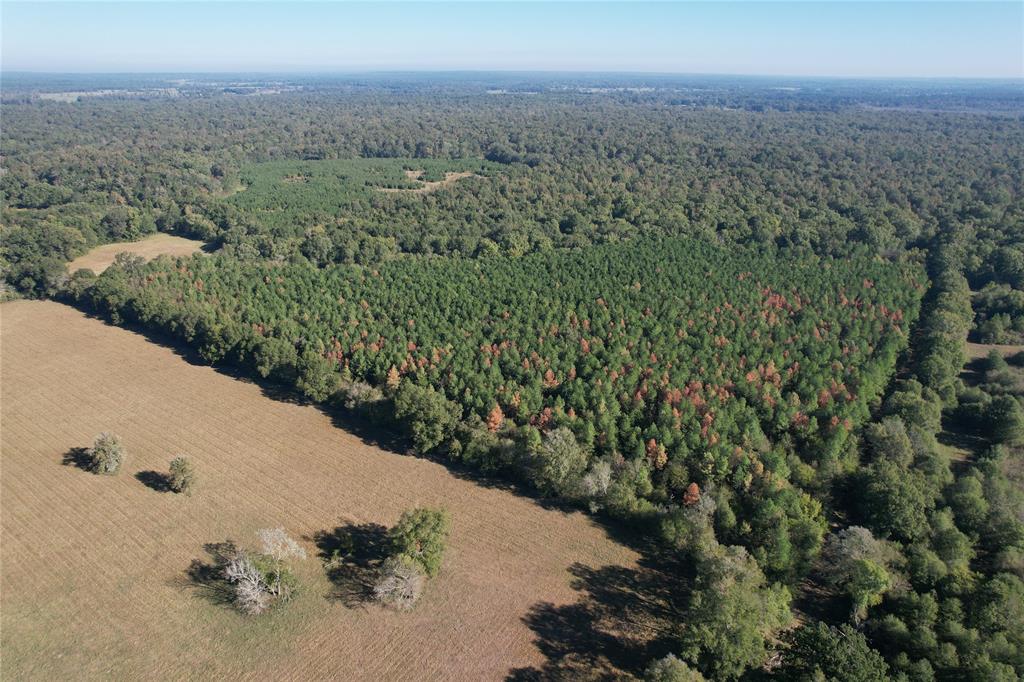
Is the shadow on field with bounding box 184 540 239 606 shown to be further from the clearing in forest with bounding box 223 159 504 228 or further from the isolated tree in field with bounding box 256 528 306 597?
the clearing in forest with bounding box 223 159 504 228

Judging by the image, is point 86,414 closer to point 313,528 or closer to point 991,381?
point 313,528

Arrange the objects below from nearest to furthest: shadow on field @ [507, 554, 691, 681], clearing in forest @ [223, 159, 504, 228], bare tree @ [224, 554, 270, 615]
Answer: shadow on field @ [507, 554, 691, 681], bare tree @ [224, 554, 270, 615], clearing in forest @ [223, 159, 504, 228]

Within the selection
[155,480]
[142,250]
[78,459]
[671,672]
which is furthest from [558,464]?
[142,250]

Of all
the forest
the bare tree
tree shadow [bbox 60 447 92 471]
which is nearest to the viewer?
the forest

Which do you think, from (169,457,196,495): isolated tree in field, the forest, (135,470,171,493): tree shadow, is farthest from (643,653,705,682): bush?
(135,470,171,493): tree shadow

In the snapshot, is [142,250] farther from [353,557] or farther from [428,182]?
[353,557]

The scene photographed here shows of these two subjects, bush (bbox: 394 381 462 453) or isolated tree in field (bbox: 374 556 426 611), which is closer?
isolated tree in field (bbox: 374 556 426 611)
